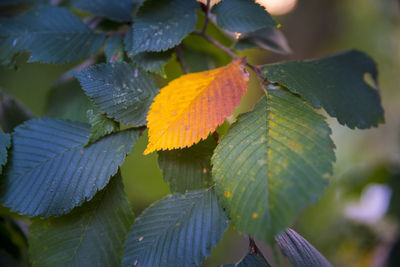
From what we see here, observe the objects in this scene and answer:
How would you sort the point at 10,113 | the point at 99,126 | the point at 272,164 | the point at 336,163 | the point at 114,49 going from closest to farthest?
the point at 272,164 < the point at 99,126 < the point at 114,49 < the point at 10,113 < the point at 336,163

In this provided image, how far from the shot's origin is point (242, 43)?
65 centimetres

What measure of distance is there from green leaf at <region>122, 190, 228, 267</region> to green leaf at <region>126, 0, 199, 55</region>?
255mm

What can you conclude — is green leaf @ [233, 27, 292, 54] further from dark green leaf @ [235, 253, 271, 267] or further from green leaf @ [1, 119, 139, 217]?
dark green leaf @ [235, 253, 271, 267]

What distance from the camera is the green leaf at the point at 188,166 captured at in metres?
0.54

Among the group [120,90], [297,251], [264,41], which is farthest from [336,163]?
[120,90]

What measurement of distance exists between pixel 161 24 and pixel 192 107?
19 centimetres

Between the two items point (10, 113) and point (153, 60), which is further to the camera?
point (10, 113)

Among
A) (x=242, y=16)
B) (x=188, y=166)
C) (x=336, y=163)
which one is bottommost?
(x=336, y=163)

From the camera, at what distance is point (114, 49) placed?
0.62 metres

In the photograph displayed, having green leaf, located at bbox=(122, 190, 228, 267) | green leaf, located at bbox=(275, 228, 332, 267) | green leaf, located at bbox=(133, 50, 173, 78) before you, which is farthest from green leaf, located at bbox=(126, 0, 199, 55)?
green leaf, located at bbox=(275, 228, 332, 267)

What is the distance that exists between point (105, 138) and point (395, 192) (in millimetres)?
1232

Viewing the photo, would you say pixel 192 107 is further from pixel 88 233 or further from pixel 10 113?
pixel 10 113

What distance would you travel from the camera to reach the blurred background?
2.85 feet

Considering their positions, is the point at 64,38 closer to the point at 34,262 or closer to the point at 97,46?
the point at 97,46
